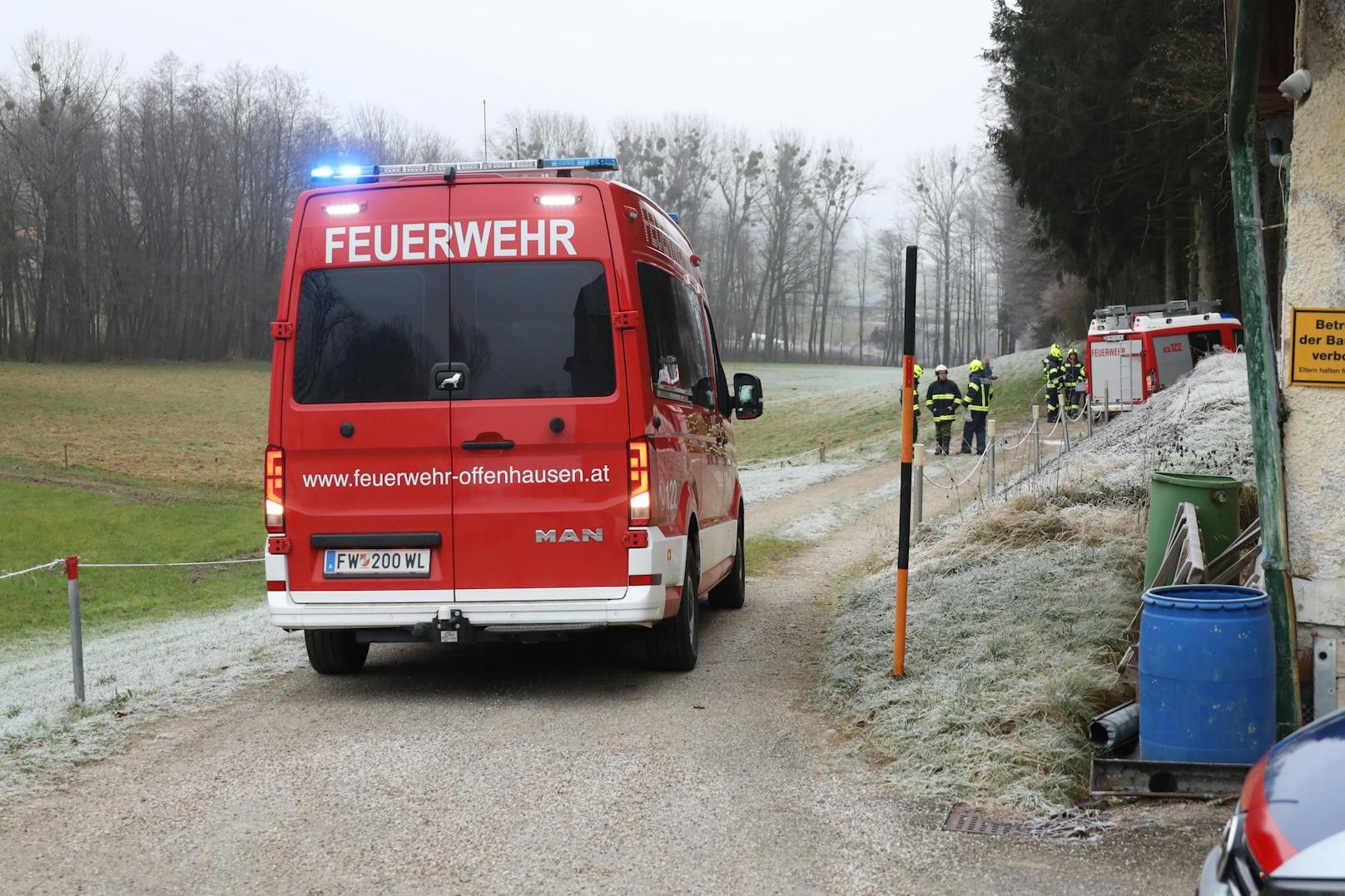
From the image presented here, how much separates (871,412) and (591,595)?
35037 millimetres

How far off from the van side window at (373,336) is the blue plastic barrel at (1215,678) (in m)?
4.13

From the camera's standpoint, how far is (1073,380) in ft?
107

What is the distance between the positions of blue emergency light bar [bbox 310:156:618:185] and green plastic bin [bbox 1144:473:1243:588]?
13.9 feet

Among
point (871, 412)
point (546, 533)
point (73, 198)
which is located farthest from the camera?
point (73, 198)

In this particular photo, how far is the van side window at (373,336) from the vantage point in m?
7.21

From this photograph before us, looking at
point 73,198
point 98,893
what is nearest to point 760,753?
point 98,893

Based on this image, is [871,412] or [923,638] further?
[871,412]

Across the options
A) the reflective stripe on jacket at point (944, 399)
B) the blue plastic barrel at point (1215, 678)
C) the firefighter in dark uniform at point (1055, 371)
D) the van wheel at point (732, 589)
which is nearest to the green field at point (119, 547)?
the van wheel at point (732, 589)

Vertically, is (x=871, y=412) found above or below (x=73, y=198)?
below

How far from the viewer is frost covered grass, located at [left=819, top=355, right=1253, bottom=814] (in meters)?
5.69

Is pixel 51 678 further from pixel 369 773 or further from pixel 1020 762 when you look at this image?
pixel 1020 762

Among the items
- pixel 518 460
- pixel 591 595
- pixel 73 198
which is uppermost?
pixel 73 198

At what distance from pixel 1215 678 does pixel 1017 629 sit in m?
2.60

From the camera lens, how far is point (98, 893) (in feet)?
14.5
